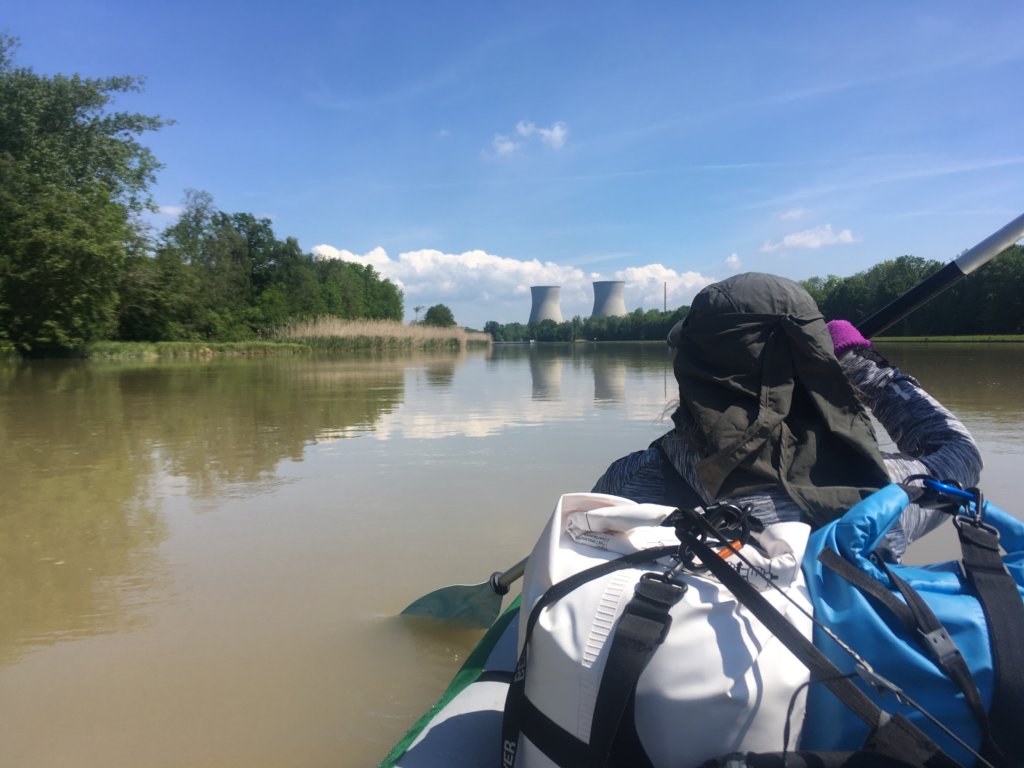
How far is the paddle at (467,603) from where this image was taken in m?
3.08

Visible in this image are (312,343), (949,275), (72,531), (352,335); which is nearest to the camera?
(949,275)

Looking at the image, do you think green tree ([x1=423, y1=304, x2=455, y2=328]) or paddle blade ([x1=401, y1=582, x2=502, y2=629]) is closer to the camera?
paddle blade ([x1=401, y1=582, x2=502, y2=629])

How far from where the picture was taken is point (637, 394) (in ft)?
40.0

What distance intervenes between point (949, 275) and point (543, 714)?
2754 millimetres

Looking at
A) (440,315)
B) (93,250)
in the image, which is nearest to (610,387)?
(93,250)

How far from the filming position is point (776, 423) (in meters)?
1.58

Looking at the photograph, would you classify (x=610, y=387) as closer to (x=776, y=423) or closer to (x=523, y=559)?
(x=523, y=559)

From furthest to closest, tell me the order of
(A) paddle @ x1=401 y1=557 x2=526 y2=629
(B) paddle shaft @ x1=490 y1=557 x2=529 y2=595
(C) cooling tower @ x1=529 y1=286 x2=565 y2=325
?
(C) cooling tower @ x1=529 y1=286 x2=565 y2=325 → (A) paddle @ x1=401 y1=557 x2=526 y2=629 → (B) paddle shaft @ x1=490 y1=557 x2=529 y2=595

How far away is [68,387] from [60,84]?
21657mm

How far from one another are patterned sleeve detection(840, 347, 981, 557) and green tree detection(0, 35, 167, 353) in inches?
1095

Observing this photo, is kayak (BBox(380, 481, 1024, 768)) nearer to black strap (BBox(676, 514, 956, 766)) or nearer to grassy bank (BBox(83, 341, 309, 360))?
black strap (BBox(676, 514, 956, 766))

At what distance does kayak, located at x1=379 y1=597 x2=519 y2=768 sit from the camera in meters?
1.75

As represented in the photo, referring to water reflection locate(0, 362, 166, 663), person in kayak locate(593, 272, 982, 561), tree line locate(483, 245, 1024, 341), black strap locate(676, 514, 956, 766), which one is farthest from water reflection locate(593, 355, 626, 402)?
tree line locate(483, 245, 1024, 341)

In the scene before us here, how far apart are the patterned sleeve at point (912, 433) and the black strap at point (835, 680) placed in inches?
19.1
